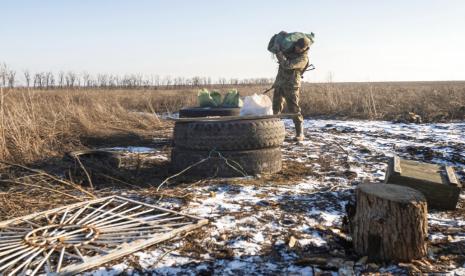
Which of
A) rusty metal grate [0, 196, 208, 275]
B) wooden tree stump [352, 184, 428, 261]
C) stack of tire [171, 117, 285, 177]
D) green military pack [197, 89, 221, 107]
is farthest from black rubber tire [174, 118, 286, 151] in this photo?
wooden tree stump [352, 184, 428, 261]

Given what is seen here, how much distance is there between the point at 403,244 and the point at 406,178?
4.82 feet

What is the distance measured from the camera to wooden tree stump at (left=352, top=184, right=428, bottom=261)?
2.66 meters

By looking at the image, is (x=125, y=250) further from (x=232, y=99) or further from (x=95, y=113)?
(x=95, y=113)

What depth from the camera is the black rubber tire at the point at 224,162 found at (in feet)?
15.9

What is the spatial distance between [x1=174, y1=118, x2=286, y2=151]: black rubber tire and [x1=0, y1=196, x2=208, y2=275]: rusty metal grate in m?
1.30

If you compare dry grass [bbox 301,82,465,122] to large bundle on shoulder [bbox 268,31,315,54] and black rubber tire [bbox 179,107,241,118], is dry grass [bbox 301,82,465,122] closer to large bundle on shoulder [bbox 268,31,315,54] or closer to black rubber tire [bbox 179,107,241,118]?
large bundle on shoulder [bbox 268,31,315,54]

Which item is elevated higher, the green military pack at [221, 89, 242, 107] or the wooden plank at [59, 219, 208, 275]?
the green military pack at [221, 89, 242, 107]

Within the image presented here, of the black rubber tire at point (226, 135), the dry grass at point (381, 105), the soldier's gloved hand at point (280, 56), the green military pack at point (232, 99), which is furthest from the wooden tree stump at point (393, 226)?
the dry grass at point (381, 105)

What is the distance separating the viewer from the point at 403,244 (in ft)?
8.74

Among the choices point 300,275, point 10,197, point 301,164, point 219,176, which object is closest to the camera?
point 300,275

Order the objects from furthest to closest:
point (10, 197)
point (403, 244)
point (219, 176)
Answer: point (219, 176) → point (10, 197) → point (403, 244)

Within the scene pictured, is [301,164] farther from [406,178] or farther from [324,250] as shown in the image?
[324,250]

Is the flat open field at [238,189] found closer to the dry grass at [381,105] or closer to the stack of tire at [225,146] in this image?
the stack of tire at [225,146]

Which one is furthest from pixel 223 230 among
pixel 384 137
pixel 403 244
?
pixel 384 137
